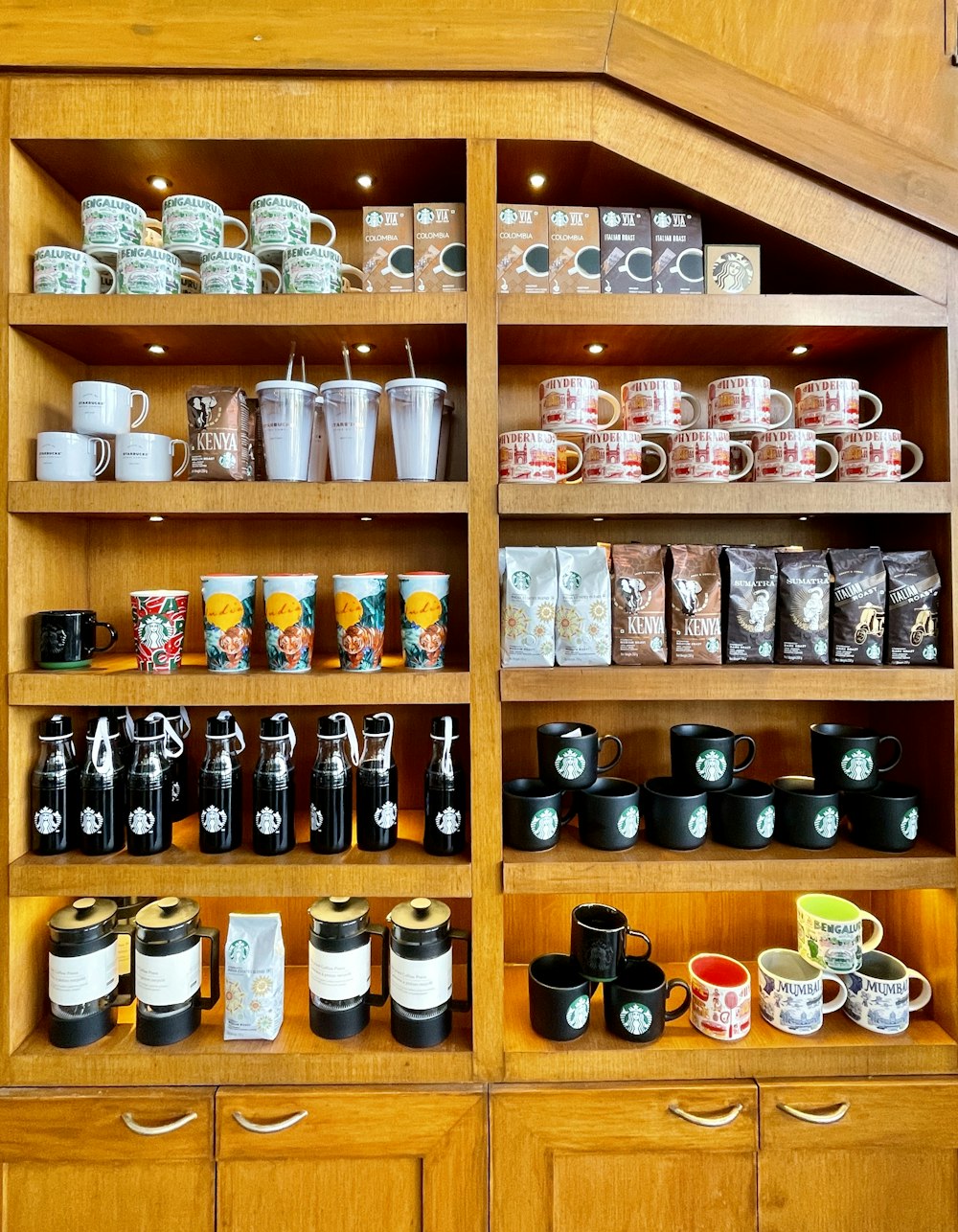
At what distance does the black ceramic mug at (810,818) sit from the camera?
1195mm

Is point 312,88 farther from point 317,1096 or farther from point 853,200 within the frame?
point 317,1096

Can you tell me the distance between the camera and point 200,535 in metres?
1.40

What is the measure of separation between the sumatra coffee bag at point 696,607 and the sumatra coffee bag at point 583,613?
0.42 ft

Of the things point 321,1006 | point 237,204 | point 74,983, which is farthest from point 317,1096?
point 237,204

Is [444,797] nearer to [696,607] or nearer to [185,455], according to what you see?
[696,607]

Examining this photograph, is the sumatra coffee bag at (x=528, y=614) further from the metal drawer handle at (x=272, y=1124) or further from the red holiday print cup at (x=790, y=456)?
the metal drawer handle at (x=272, y=1124)

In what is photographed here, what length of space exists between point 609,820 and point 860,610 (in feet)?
1.93

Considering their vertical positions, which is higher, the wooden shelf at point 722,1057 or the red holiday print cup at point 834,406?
the red holiday print cup at point 834,406

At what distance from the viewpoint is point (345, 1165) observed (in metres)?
1.11

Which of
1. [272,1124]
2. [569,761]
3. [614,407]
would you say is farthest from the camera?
[614,407]

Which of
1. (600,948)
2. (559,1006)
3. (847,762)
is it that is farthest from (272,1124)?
(847,762)

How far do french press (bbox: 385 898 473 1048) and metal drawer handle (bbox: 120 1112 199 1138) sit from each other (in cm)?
36

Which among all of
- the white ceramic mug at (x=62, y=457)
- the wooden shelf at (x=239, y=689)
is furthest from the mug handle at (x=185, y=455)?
the wooden shelf at (x=239, y=689)

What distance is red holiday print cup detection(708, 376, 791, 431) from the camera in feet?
3.89
